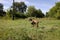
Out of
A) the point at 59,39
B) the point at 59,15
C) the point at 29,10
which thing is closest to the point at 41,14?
the point at 29,10

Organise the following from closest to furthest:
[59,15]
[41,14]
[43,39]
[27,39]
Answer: [27,39]
[43,39]
[59,15]
[41,14]

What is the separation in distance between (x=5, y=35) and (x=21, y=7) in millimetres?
75637

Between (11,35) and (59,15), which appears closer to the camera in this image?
(11,35)

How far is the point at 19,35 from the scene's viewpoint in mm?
8719

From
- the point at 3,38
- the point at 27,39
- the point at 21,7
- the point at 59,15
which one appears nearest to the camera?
the point at 3,38

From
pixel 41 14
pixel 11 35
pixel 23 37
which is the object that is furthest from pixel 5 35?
pixel 41 14

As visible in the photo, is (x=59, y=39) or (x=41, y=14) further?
(x=41, y=14)

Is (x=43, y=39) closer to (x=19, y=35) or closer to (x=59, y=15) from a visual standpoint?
(x=19, y=35)

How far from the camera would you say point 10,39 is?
8.25 m

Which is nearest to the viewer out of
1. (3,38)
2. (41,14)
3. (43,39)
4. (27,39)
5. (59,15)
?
(3,38)

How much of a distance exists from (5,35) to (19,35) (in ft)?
2.07

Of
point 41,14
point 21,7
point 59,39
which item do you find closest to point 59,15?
point 41,14

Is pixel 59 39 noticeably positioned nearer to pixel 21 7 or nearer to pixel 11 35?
pixel 11 35

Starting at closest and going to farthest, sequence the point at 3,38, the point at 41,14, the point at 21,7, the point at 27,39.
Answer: the point at 3,38, the point at 27,39, the point at 41,14, the point at 21,7
